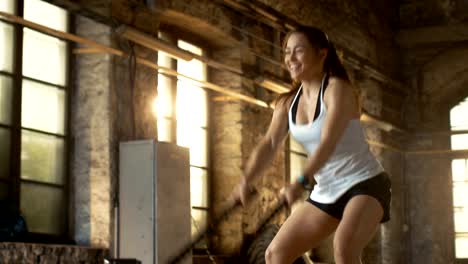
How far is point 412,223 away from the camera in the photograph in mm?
13234

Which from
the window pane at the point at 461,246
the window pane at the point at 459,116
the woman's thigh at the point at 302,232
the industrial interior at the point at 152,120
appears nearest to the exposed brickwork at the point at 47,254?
the industrial interior at the point at 152,120

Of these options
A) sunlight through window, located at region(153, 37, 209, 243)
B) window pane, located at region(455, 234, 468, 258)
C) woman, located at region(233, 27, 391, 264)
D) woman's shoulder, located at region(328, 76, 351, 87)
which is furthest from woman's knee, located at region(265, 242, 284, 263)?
window pane, located at region(455, 234, 468, 258)

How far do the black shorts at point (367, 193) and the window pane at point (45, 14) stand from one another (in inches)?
140

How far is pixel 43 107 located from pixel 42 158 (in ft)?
1.16

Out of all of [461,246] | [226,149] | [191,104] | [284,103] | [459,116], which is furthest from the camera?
[459,116]

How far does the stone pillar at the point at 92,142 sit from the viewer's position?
698 cm

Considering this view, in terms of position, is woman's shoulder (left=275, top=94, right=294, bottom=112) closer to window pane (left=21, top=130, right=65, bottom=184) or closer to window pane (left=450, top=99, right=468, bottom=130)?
window pane (left=21, top=130, right=65, bottom=184)

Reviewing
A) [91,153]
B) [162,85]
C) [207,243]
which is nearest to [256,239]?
A: [207,243]

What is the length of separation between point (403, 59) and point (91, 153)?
7246 mm

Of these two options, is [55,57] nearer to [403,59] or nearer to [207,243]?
[207,243]

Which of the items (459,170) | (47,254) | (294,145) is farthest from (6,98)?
(459,170)

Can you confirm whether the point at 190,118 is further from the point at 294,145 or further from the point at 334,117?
the point at 334,117

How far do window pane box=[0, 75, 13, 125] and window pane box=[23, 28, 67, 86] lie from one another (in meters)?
0.17

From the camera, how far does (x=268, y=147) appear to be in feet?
12.7
